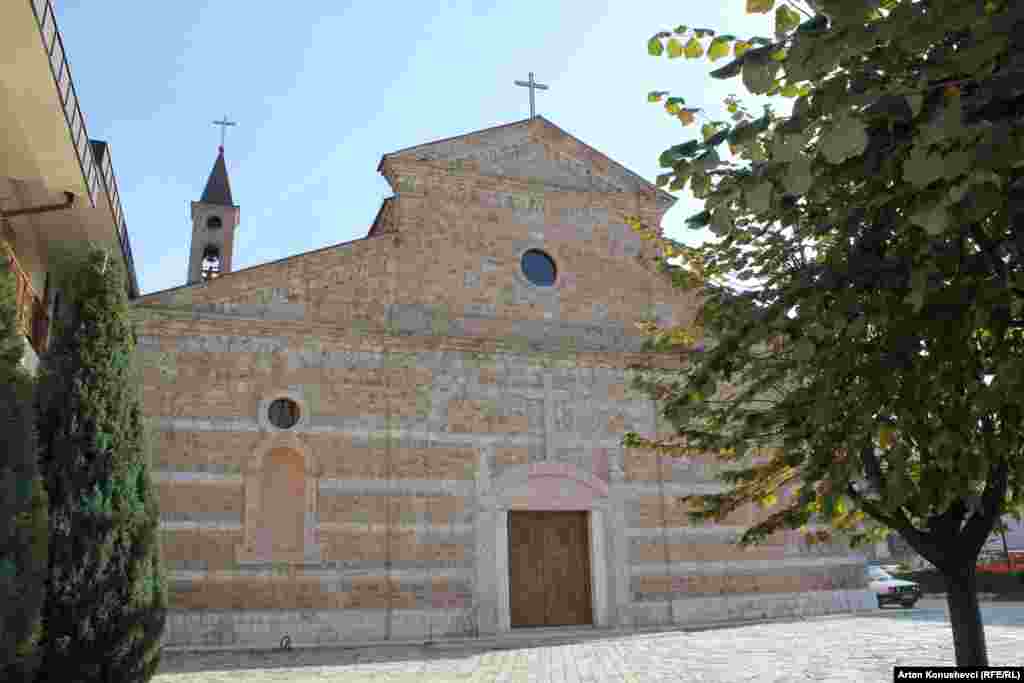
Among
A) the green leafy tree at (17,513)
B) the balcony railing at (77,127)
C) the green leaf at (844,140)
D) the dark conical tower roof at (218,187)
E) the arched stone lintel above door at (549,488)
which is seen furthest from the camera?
the dark conical tower roof at (218,187)

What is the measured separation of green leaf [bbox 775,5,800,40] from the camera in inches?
111

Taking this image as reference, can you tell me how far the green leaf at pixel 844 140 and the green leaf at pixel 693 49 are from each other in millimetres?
1068

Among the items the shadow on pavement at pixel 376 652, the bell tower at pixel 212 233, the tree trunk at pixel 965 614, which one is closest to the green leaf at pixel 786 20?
the tree trunk at pixel 965 614

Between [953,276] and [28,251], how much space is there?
11218 mm

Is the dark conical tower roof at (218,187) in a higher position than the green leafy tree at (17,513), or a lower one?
higher

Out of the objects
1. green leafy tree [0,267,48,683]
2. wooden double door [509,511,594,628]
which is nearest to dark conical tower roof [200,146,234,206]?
wooden double door [509,511,594,628]

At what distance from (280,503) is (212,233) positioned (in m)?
11.5

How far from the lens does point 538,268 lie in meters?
17.5

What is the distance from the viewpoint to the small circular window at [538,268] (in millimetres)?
17328

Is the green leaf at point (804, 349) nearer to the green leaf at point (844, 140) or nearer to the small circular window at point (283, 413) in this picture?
the green leaf at point (844, 140)

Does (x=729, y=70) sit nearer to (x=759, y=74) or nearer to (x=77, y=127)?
(x=759, y=74)

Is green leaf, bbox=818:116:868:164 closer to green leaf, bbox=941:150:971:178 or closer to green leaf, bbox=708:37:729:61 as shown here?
green leaf, bbox=941:150:971:178

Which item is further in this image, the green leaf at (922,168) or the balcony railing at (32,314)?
the balcony railing at (32,314)

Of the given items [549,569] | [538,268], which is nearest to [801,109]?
[549,569]
